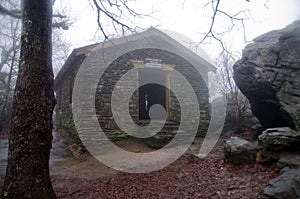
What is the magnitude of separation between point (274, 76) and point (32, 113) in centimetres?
614

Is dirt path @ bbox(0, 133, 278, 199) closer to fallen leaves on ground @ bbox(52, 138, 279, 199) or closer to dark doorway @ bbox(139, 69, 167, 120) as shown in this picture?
fallen leaves on ground @ bbox(52, 138, 279, 199)

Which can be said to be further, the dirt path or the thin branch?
the thin branch

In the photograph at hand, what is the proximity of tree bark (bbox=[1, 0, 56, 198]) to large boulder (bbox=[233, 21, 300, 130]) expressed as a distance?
559cm

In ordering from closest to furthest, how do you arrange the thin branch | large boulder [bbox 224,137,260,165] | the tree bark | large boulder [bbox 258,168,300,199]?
1. large boulder [bbox 258,168,300,199]
2. the tree bark
3. large boulder [bbox 224,137,260,165]
4. the thin branch

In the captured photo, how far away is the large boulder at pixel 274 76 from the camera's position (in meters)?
6.44

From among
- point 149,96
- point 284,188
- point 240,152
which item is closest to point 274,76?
point 240,152

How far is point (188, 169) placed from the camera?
629 cm

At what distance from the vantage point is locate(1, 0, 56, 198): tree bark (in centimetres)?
350

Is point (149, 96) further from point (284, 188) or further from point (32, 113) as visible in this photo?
point (284, 188)

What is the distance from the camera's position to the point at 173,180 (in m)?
5.51

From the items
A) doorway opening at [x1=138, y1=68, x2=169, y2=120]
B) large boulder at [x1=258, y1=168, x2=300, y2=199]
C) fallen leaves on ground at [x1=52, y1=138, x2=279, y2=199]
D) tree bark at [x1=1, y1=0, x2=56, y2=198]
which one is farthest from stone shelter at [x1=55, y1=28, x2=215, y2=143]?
large boulder at [x1=258, y1=168, x2=300, y2=199]

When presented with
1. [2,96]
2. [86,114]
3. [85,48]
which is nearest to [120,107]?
[86,114]

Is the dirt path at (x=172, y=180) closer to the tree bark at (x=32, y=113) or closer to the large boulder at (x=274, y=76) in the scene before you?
the tree bark at (x=32, y=113)

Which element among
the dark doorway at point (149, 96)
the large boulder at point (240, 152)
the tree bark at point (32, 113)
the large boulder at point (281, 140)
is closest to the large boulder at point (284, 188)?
the large boulder at point (281, 140)
